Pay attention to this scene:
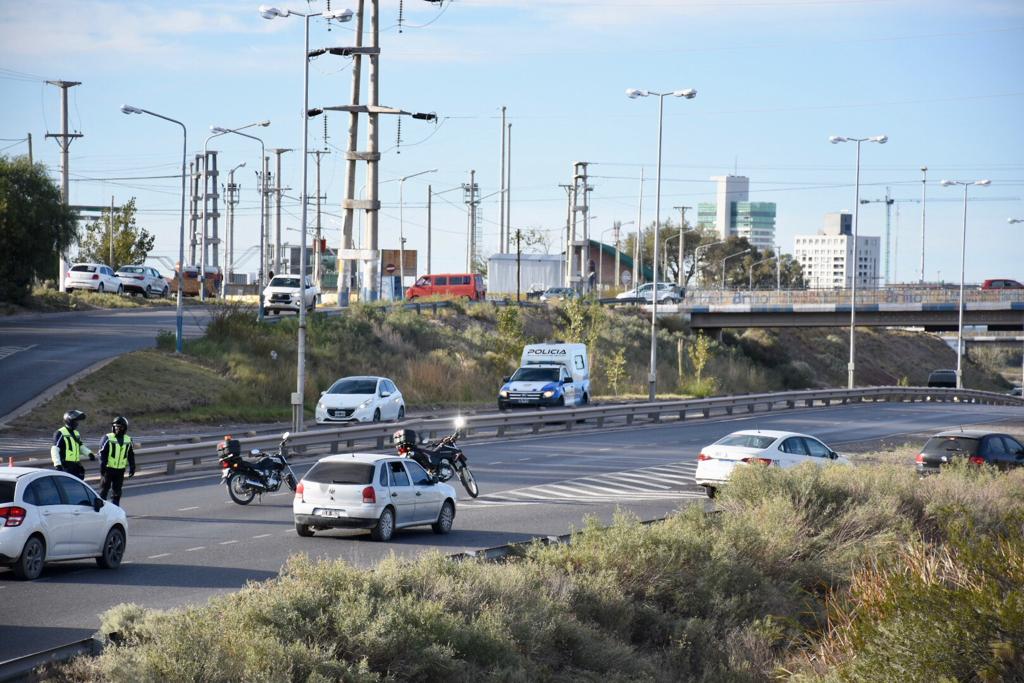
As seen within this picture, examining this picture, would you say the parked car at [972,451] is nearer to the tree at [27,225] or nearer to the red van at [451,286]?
the tree at [27,225]

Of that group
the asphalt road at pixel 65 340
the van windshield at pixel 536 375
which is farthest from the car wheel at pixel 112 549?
the van windshield at pixel 536 375

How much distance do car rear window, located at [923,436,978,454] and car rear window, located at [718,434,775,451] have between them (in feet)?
15.6

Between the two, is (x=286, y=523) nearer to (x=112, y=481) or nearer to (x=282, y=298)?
(x=112, y=481)

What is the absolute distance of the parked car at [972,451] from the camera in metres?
27.6

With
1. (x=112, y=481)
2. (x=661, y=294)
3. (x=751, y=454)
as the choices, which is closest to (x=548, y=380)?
(x=751, y=454)

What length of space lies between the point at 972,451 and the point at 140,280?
54.8 meters

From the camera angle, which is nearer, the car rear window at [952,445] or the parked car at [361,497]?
the parked car at [361,497]

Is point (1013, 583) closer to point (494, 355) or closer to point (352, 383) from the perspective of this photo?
point (352, 383)

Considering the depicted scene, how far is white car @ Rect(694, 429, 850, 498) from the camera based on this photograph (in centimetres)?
2516

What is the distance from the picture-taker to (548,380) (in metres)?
44.1

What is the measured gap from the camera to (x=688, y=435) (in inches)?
1606

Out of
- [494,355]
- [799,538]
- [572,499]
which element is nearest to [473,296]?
[494,355]

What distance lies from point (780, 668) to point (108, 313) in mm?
53170

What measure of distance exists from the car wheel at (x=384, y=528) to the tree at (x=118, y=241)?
267 ft
